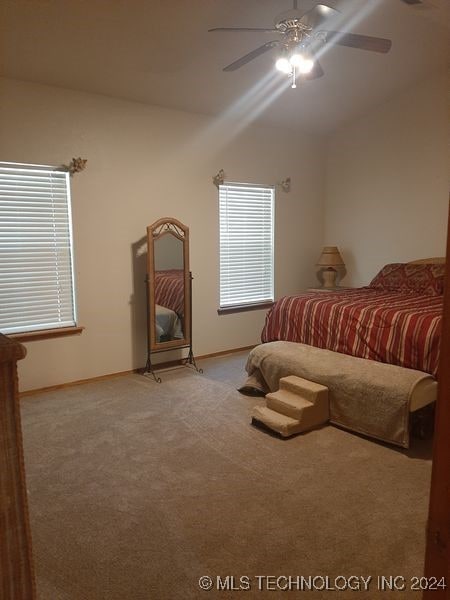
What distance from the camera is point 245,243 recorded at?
4992 millimetres

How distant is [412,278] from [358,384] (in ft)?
6.91

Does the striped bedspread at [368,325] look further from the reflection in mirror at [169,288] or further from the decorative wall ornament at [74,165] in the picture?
the decorative wall ornament at [74,165]

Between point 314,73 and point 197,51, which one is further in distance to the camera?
point 197,51

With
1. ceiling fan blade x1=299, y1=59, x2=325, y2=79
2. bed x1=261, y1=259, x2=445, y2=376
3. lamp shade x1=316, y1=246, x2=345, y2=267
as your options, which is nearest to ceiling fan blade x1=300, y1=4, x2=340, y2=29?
ceiling fan blade x1=299, y1=59, x2=325, y2=79

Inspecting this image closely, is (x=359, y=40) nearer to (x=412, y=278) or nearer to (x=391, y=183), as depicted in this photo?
(x=412, y=278)

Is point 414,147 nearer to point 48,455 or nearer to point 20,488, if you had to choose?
point 48,455

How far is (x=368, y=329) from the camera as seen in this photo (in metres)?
3.14

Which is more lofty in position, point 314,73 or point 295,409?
point 314,73

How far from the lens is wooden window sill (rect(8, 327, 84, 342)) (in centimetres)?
351

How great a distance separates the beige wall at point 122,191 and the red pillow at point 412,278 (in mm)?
1585

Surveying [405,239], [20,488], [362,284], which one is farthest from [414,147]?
[20,488]

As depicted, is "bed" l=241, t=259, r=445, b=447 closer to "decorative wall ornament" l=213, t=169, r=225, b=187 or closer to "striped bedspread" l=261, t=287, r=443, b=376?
"striped bedspread" l=261, t=287, r=443, b=376

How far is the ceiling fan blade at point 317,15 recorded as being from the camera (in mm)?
2275

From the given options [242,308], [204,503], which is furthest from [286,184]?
[204,503]
